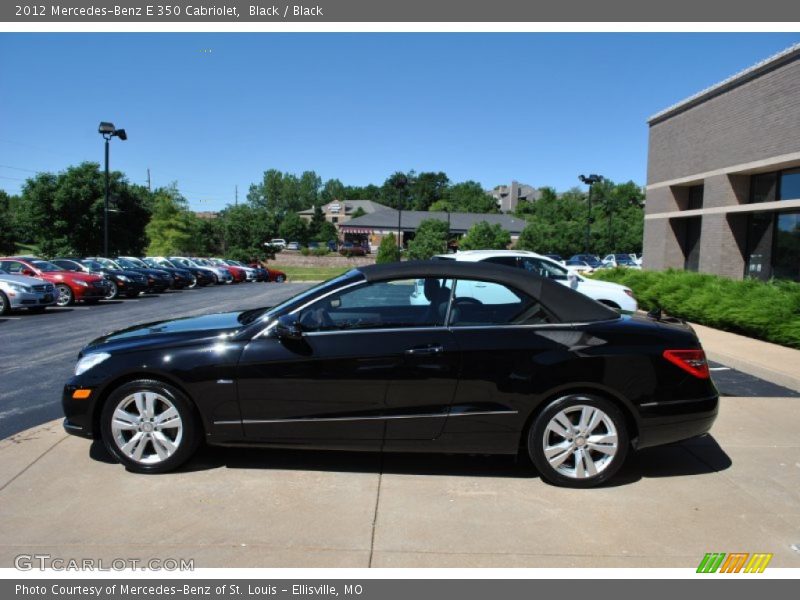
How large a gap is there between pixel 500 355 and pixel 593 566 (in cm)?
145

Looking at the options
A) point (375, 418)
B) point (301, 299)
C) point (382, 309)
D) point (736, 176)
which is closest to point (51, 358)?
point (301, 299)

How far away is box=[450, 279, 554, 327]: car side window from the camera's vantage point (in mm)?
4398

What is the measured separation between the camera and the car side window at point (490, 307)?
440 centimetres

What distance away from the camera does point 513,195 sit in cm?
12588

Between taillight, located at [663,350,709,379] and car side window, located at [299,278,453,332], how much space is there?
164cm

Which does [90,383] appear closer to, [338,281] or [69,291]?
[338,281]

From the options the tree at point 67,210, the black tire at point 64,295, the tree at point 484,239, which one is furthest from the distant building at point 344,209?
the black tire at point 64,295

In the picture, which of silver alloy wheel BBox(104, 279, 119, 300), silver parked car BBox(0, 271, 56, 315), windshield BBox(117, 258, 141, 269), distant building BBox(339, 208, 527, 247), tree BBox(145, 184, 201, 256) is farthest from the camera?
distant building BBox(339, 208, 527, 247)

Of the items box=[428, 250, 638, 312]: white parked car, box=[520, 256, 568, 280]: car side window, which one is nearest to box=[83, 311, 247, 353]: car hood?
box=[428, 250, 638, 312]: white parked car

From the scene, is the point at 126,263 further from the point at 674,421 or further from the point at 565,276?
the point at 674,421

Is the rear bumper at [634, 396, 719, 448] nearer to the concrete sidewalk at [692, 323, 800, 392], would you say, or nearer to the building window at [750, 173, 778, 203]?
the concrete sidewalk at [692, 323, 800, 392]

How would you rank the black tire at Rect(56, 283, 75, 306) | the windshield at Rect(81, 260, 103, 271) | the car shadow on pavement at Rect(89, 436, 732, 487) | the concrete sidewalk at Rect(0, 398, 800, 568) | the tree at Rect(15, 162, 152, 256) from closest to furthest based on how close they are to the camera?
the concrete sidewalk at Rect(0, 398, 800, 568) < the car shadow on pavement at Rect(89, 436, 732, 487) < the black tire at Rect(56, 283, 75, 306) < the windshield at Rect(81, 260, 103, 271) < the tree at Rect(15, 162, 152, 256)

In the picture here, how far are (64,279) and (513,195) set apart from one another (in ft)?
376
